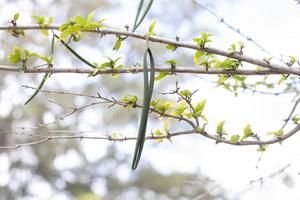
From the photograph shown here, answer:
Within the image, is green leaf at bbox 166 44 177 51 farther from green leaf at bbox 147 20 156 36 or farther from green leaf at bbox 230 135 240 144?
green leaf at bbox 230 135 240 144

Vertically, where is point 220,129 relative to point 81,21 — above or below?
below

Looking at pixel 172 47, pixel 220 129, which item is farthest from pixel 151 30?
pixel 220 129

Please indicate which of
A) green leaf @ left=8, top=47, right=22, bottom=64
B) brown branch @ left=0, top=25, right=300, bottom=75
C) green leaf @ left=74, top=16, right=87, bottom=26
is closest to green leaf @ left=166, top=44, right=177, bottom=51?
brown branch @ left=0, top=25, right=300, bottom=75

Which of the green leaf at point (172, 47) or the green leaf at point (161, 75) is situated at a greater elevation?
the green leaf at point (172, 47)

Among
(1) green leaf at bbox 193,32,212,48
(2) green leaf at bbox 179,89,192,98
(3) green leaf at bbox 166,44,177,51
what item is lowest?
(2) green leaf at bbox 179,89,192,98

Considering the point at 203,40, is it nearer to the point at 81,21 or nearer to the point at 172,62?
the point at 172,62

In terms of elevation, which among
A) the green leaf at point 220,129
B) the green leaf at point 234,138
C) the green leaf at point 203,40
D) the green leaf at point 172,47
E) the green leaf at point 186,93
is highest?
the green leaf at point 203,40

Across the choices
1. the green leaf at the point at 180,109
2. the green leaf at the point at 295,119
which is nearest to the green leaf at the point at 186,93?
the green leaf at the point at 180,109

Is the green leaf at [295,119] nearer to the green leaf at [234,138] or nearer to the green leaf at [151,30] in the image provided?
the green leaf at [234,138]

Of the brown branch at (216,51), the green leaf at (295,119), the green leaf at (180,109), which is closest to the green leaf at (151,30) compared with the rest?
the brown branch at (216,51)

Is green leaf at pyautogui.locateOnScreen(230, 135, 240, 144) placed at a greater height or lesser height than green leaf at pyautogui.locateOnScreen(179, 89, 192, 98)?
lesser

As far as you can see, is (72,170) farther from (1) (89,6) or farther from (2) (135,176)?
(1) (89,6)

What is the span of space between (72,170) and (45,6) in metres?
1.88

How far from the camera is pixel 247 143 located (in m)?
0.71
